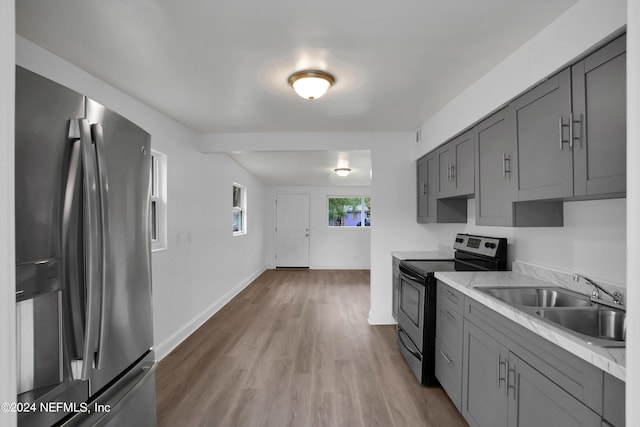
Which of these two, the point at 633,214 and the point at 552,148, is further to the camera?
the point at 552,148

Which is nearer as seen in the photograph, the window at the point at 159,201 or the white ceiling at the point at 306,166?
the window at the point at 159,201

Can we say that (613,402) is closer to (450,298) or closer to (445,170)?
(450,298)

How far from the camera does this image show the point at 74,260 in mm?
1069

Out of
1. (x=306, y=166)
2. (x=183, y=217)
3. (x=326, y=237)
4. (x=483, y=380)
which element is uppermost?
(x=306, y=166)

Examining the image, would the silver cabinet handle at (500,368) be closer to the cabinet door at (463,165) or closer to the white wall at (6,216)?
the cabinet door at (463,165)

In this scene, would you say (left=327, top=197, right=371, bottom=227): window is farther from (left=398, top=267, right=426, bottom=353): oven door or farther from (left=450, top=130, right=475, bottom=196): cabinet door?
(left=450, top=130, right=475, bottom=196): cabinet door

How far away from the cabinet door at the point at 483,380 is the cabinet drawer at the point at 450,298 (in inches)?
5.3

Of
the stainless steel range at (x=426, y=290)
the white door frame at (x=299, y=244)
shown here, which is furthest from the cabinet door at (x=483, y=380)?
the white door frame at (x=299, y=244)

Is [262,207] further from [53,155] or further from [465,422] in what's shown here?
[53,155]

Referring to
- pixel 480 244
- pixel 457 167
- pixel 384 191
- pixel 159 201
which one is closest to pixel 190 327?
pixel 159 201

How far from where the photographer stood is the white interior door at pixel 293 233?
860 centimetres

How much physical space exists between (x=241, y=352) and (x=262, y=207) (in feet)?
17.2

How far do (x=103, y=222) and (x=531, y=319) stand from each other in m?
1.75

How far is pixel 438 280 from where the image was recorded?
2535 mm
